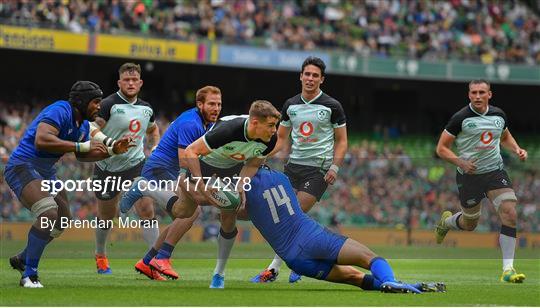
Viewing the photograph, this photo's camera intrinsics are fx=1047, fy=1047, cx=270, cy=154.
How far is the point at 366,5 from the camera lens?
3912cm

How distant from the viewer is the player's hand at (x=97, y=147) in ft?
35.6

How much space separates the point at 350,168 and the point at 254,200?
1256 centimetres

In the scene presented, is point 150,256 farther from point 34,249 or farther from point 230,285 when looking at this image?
point 34,249

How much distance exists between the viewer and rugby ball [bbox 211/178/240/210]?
415 inches

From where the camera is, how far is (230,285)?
11805 millimetres

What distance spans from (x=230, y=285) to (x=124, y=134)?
3.28 m

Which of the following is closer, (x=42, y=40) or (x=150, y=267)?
(x=150, y=267)

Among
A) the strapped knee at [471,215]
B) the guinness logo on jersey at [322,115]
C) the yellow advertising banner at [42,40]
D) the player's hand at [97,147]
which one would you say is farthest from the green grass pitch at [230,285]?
the yellow advertising banner at [42,40]

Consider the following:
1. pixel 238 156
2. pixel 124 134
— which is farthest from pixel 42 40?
pixel 238 156

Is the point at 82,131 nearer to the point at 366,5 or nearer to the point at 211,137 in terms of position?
the point at 211,137

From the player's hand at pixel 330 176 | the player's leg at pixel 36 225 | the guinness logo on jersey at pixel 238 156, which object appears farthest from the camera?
the player's hand at pixel 330 176

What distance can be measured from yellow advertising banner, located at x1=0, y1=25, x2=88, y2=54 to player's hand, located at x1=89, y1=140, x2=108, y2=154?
1834 cm

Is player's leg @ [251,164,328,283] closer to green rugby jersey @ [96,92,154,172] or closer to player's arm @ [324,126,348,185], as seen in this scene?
player's arm @ [324,126,348,185]

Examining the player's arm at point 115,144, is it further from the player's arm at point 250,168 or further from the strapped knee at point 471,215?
the strapped knee at point 471,215
